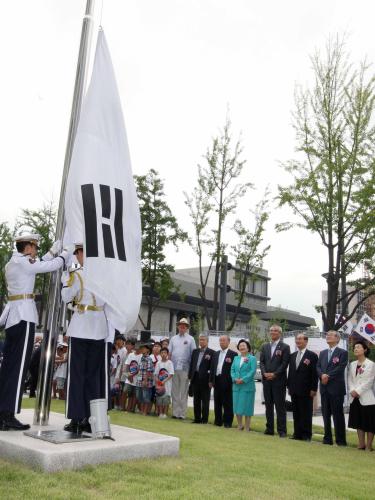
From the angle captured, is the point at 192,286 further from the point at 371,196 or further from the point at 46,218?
the point at 371,196

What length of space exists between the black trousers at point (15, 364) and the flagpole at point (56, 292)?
0.18 m

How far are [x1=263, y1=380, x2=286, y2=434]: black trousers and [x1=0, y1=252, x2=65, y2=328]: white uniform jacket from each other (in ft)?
17.4

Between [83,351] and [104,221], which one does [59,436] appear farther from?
[104,221]

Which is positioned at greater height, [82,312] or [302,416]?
[82,312]

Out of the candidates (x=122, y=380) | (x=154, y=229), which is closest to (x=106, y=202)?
(x=122, y=380)

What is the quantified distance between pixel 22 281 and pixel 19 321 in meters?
0.43

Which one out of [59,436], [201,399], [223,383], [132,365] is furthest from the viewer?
[132,365]

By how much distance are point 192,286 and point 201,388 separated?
3799 centimetres

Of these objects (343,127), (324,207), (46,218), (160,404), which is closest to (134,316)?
(160,404)

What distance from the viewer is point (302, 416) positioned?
888 centimetres

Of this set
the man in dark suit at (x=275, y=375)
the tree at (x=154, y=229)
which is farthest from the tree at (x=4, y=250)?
the man in dark suit at (x=275, y=375)

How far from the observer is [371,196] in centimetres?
1403

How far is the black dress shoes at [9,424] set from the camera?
5.24 m

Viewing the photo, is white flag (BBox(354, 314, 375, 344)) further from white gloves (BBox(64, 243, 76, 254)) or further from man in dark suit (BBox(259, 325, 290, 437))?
white gloves (BBox(64, 243, 76, 254))
